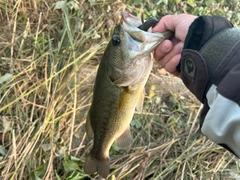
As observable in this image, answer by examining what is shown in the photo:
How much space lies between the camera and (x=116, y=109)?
1619mm

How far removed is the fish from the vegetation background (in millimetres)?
760

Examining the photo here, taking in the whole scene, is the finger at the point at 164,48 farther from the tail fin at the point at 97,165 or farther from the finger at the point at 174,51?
the tail fin at the point at 97,165

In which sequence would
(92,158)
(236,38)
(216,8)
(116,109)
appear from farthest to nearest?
(216,8) < (92,158) < (116,109) < (236,38)

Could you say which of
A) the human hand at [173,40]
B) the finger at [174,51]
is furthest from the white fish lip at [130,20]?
the finger at [174,51]

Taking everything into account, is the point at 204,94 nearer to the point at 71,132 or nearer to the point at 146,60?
the point at 146,60

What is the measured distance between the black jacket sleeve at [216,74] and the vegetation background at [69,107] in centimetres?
114

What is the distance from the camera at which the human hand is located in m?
1.59

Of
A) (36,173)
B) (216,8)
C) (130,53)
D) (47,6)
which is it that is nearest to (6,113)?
(36,173)

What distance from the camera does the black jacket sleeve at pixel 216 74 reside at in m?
1.27

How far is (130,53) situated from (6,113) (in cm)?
123

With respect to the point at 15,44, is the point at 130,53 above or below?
above

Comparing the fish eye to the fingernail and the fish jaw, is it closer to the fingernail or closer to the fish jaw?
the fish jaw

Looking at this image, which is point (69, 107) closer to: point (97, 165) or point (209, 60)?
point (97, 165)

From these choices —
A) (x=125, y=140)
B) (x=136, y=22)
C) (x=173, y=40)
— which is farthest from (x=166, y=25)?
(x=125, y=140)
